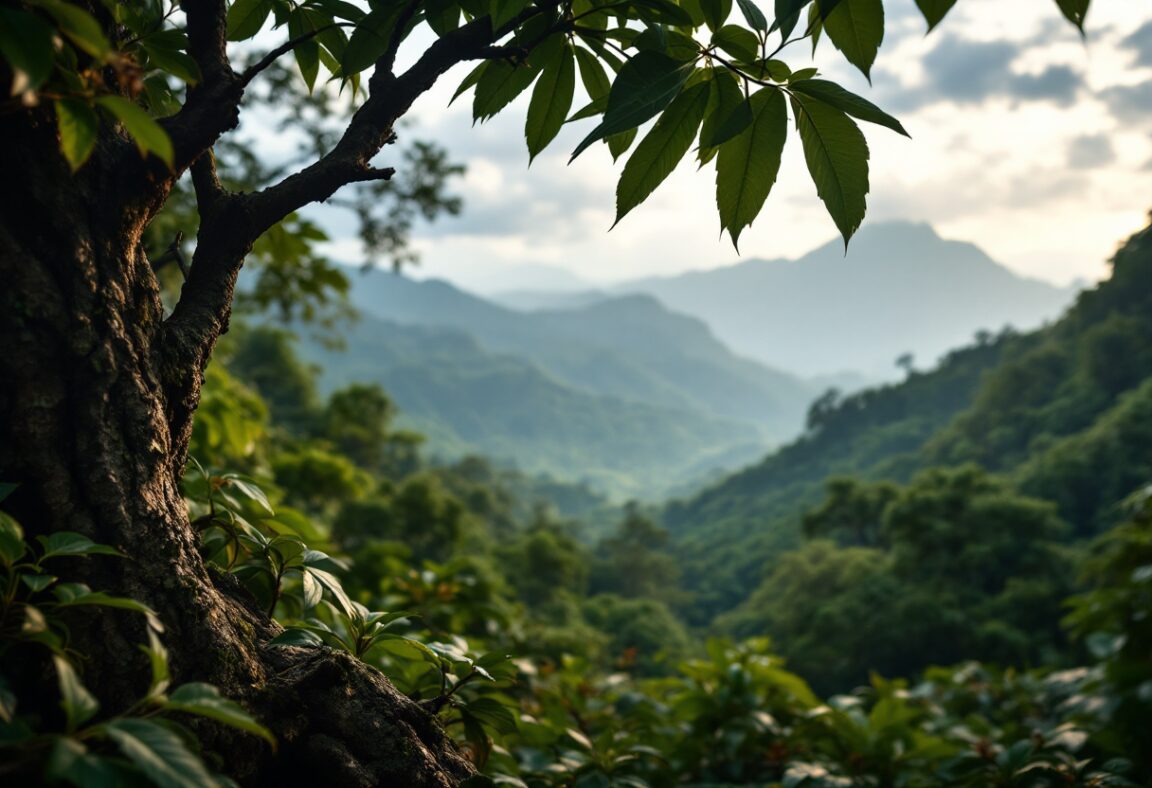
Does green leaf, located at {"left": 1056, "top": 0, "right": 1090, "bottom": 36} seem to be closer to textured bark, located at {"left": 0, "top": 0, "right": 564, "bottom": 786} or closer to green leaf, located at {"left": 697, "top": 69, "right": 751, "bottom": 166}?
green leaf, located at {"left": 697, "top": 69, "right": 751, "bottom": 166}

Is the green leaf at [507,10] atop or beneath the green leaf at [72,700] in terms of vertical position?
atop

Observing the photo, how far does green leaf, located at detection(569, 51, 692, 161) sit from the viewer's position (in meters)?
0.83

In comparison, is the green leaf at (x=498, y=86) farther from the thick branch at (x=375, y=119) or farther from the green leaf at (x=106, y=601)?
the green leaf at (x=106, y=601)

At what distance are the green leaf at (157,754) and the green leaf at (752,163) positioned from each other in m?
0.83

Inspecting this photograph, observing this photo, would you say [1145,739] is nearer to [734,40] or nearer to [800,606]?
[734,40]

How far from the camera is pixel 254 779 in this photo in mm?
976

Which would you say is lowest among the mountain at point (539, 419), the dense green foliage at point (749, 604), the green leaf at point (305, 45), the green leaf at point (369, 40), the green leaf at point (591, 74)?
the dense green foliage at point (749, 604)

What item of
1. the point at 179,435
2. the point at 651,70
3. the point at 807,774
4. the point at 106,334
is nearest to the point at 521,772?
the point at 807,774

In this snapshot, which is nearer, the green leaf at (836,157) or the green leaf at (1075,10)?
the green leaf at (1075,10)

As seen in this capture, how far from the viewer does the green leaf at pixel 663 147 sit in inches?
38.1

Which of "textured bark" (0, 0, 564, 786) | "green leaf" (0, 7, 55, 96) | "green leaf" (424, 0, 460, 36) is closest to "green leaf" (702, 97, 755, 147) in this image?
"textured bark" (0, 0, 564, 786)

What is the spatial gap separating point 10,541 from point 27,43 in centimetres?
46

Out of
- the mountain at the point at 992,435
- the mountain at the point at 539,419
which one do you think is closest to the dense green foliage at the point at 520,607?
the mountain at the point at 992,435

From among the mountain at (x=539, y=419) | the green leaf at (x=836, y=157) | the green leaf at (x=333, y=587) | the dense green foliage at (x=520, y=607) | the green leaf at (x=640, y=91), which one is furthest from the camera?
the mountain at (x=539, y=419)
